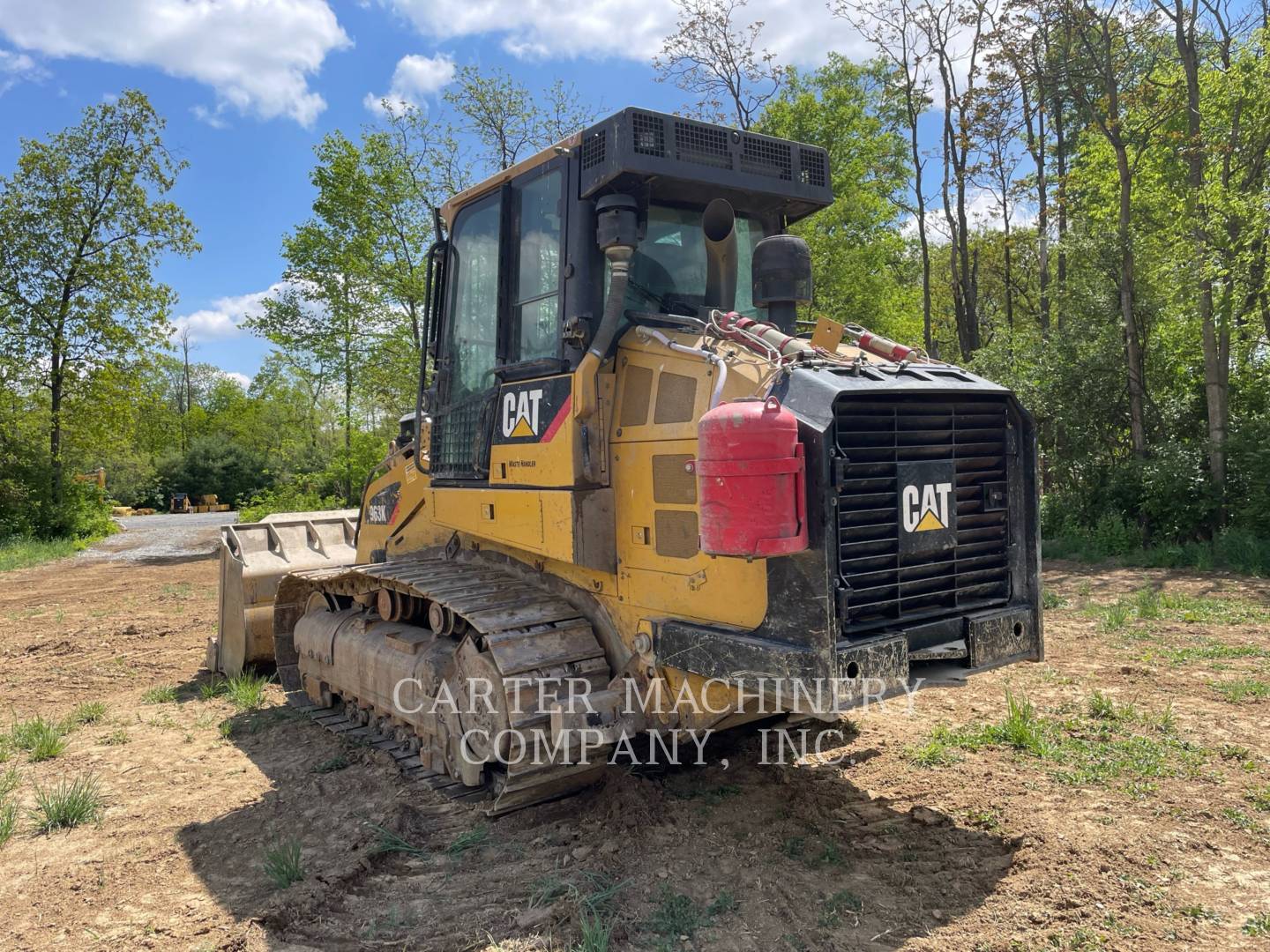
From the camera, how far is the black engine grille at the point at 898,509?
3.59 meters

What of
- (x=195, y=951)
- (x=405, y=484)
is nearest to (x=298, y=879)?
(x=195, y=951)

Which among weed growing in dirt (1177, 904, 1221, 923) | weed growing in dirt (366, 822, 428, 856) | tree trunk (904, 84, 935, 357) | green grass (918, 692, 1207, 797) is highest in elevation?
tree trunk (904, 84, 935, 357)

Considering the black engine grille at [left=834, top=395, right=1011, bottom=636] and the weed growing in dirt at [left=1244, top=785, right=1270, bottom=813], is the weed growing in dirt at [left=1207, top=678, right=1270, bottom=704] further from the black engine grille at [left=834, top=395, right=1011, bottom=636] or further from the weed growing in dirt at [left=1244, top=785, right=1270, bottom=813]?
the black engine grille at [left=834, top=395, right=1011, bottom=636]

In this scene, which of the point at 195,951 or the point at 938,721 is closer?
the point at 195,951

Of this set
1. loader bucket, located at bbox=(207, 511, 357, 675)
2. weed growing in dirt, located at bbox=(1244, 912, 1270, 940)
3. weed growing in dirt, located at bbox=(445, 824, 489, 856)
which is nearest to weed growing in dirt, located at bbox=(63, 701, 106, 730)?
loader bucket, located at bbox=(207, 511, 357, 675)

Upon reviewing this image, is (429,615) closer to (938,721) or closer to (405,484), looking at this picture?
(405,484)

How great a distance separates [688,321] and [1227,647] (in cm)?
600

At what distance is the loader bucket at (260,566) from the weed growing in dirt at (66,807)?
99.4 inches

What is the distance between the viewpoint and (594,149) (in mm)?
4355

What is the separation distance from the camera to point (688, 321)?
4336 mm

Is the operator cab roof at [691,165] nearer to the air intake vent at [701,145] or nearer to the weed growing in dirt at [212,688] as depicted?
the air intake vent at [701,145]

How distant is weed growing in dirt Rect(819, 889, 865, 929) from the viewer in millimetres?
3478

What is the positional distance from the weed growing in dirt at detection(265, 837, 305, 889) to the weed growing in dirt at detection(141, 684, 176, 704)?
370 cm

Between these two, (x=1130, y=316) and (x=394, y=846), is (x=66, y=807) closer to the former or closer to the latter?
(x=394, y=846)
